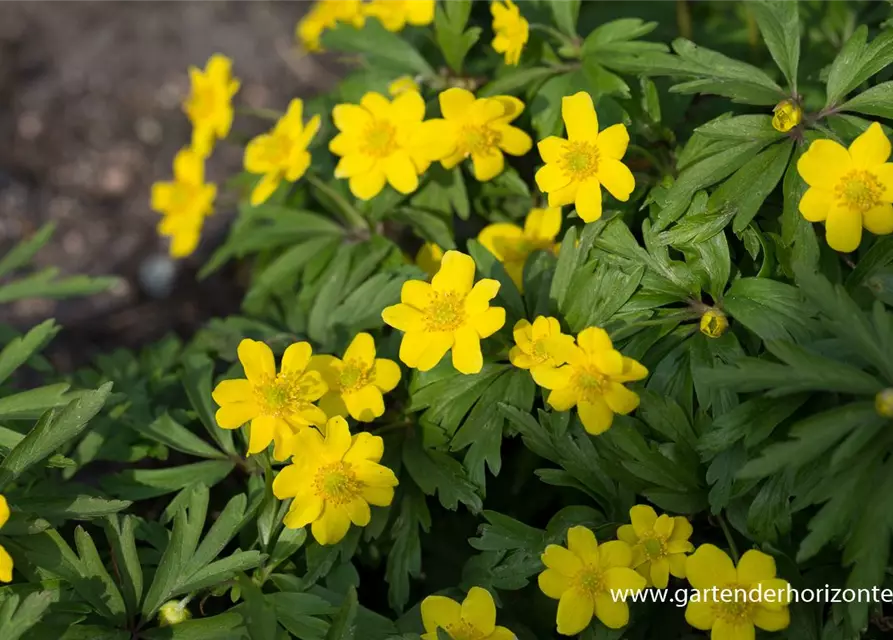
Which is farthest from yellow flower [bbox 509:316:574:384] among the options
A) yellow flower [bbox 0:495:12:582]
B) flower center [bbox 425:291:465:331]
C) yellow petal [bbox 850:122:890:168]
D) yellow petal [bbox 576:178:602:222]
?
yellow flower [bbox 0:495:12:582]

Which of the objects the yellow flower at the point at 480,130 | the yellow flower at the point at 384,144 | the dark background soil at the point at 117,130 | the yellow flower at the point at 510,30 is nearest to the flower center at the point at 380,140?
the yellow flower at the point at 384,144

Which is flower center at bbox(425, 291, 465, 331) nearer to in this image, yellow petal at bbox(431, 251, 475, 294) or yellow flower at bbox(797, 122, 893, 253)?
yellow petal at bbox(431, 251, 475, 294)

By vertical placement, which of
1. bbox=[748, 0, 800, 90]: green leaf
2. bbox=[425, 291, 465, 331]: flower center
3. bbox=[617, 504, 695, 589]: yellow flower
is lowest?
bbox=[617, 504, 695, 589]: yellow flower

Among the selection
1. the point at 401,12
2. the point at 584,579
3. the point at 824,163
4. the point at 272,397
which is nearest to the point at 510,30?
the point at 401,12

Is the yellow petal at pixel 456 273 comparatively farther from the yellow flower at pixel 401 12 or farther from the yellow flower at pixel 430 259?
the yellow flower at pixel 401 12

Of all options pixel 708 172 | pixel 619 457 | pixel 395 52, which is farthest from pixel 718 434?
pixel 395 52

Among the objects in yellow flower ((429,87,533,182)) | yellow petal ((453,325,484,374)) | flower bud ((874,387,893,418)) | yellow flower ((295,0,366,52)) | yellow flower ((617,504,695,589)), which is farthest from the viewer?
yellow flower ((295,0,366,52))
